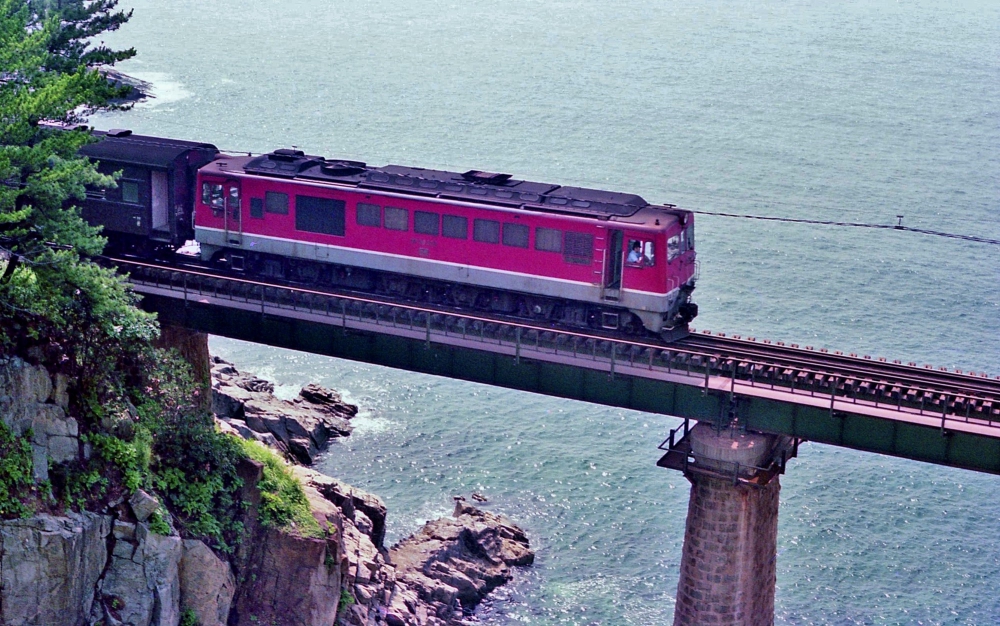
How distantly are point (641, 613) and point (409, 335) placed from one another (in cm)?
1402

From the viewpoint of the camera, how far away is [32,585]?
32406 millimetres

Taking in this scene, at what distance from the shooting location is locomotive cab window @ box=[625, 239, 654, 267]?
41062mm

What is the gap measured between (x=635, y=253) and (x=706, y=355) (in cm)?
478

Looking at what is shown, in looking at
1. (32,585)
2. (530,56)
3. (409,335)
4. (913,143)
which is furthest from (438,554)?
(530,56)

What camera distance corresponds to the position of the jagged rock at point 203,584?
119 feet

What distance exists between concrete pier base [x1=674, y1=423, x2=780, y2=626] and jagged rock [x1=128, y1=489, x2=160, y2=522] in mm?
15076

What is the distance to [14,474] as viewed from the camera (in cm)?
3247

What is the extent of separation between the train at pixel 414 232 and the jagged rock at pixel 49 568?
43.9 feet

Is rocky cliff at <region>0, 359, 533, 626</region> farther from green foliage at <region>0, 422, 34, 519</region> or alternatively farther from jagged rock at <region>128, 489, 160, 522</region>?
green foliage at <region>0, 422, 34, 519</region>

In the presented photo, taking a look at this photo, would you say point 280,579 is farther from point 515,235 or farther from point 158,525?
point 515,235

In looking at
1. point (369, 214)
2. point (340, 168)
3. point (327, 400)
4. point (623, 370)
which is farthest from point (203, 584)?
point (327, 400)

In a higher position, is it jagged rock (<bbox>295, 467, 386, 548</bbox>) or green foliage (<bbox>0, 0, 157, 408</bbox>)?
green foliage (<bbox>0, 0, 157, 408</bbox>)

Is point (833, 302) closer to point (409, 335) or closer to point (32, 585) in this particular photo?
point (409, 335)

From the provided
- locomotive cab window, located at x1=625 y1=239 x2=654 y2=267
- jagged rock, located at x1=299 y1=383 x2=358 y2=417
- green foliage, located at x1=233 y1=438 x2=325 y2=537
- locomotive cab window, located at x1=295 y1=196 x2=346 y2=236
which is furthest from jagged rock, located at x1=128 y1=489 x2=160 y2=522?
jagged rock, located at x1=299 y1=383 x2=358 y2=417
